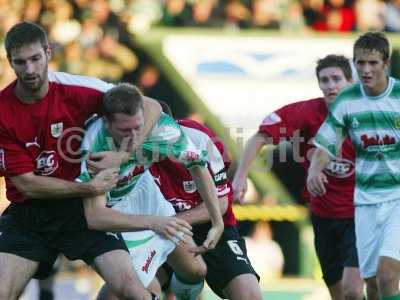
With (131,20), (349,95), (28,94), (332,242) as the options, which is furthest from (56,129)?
(131,20)

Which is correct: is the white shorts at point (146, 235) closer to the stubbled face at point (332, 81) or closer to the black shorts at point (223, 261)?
the black shorts at point (223, 261)

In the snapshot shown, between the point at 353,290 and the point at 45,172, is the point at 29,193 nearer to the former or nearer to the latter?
the point at 45,172

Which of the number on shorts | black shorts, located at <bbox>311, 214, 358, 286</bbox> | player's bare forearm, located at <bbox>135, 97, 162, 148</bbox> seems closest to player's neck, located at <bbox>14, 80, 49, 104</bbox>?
player's bare forearm, located at <bbox>135, 97, 162, 148</bbox>

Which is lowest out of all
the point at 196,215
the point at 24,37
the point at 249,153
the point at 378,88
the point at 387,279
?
the point at 387,279

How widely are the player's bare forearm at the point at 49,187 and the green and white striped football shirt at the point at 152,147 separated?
0.08m

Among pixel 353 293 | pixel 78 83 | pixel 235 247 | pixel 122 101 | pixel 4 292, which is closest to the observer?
pixel 122 101

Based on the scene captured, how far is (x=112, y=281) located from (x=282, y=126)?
2815 millimetres

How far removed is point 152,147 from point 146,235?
70cm

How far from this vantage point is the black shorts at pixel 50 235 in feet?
26.7

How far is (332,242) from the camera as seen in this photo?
10.5m

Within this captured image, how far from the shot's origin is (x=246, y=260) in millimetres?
8969

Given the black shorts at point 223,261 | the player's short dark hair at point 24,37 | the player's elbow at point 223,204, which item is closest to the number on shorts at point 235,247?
the black shorts at point 223,261

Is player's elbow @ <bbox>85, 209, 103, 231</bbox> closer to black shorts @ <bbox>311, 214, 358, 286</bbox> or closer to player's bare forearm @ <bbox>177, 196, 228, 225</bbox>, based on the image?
player's bare forearm @ <bbox>177, 196, 228, 225</bbox>

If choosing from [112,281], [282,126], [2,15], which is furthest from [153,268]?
[2,15]
